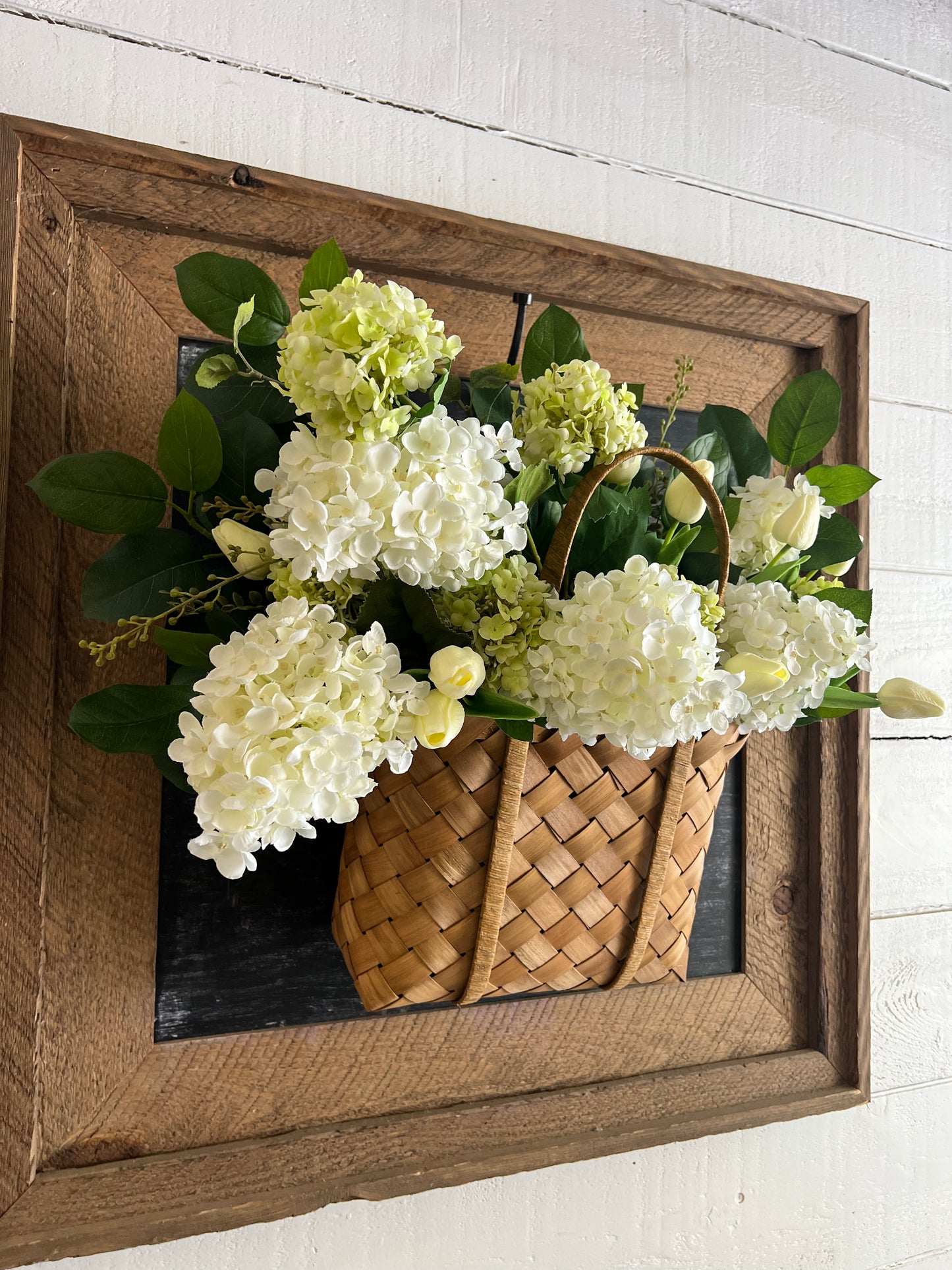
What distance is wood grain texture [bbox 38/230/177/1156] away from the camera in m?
0.62

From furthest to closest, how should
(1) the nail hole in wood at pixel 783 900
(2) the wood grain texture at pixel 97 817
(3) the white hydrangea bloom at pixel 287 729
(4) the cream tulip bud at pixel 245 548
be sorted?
1. (1) the nail hole in wood at pixel 783 900
2. (2) the wood grain texture at pixel 97 817
3. (4) the cream tulip bud at pixel 245 548
4. (3) the white hydrangea bloom at pixel 287 729

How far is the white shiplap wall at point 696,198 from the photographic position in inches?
27.6

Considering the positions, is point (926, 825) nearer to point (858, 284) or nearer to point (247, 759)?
point (858, 284)

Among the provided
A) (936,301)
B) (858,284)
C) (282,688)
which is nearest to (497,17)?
(858,284)

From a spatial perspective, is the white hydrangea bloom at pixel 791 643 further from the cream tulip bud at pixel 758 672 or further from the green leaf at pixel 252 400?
the green leaf at pixel 252 400

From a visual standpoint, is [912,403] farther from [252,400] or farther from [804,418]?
[252,400]

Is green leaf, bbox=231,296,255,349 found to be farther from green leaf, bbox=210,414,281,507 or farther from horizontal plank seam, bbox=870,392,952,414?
horizontal plank seam, bbox=870,392,952,414

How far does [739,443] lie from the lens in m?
0.68

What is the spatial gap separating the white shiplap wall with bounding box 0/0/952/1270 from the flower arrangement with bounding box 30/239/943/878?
25cm

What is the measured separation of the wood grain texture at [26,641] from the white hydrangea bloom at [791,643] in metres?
0.45

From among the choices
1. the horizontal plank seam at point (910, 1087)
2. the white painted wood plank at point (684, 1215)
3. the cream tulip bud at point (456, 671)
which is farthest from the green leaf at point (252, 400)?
the horizontal plank seam at point (910, 1087)

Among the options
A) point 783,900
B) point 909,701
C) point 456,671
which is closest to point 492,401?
point 456,671

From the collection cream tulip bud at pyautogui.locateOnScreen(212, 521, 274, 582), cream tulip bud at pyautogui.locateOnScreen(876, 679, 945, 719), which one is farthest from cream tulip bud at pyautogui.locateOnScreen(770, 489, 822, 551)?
cream tulip bud at pyautogui.locateOnScreen(212, 521, 274, 582)

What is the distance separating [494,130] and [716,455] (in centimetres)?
37
